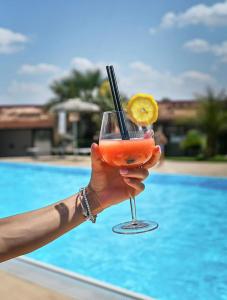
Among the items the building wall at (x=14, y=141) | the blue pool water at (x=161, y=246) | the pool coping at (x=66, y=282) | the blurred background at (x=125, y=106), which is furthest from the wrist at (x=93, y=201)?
the building wall at (x=14, y=141)

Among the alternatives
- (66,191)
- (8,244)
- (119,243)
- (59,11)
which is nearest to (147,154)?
(8,244)

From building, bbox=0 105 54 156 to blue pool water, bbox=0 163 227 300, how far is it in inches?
540

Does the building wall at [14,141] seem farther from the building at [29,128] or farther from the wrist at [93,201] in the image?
the wrist at [93,201]

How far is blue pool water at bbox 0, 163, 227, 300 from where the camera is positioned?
4.48 metres

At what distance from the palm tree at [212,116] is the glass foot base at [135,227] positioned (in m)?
16.7

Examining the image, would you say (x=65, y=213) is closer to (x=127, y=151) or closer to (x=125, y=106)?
(x=127, y=151)

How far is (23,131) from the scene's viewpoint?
2434 cm

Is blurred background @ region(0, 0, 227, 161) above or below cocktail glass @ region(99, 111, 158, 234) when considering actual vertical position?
above

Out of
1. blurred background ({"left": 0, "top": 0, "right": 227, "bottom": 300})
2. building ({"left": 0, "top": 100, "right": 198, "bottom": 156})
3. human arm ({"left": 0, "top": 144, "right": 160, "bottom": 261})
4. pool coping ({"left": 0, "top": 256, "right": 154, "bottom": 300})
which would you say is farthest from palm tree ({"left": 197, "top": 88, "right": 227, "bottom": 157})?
human arm ({"left": 0, "top": 144, "right": 160, "bottom": 261})

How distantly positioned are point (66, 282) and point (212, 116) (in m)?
15.9

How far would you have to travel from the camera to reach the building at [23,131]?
23.8 meters

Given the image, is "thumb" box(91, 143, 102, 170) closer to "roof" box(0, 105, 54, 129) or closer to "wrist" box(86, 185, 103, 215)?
"wrist" box(86, 185, 103, 215)

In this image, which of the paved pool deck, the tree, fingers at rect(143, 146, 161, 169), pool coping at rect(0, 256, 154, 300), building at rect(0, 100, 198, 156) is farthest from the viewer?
building at rect(0, 100, 198, 156)

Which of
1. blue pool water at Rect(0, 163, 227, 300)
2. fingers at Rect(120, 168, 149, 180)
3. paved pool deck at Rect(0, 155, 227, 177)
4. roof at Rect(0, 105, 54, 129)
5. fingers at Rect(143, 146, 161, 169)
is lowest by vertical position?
blue pool water at Rect(0, 163, 227, 300)
